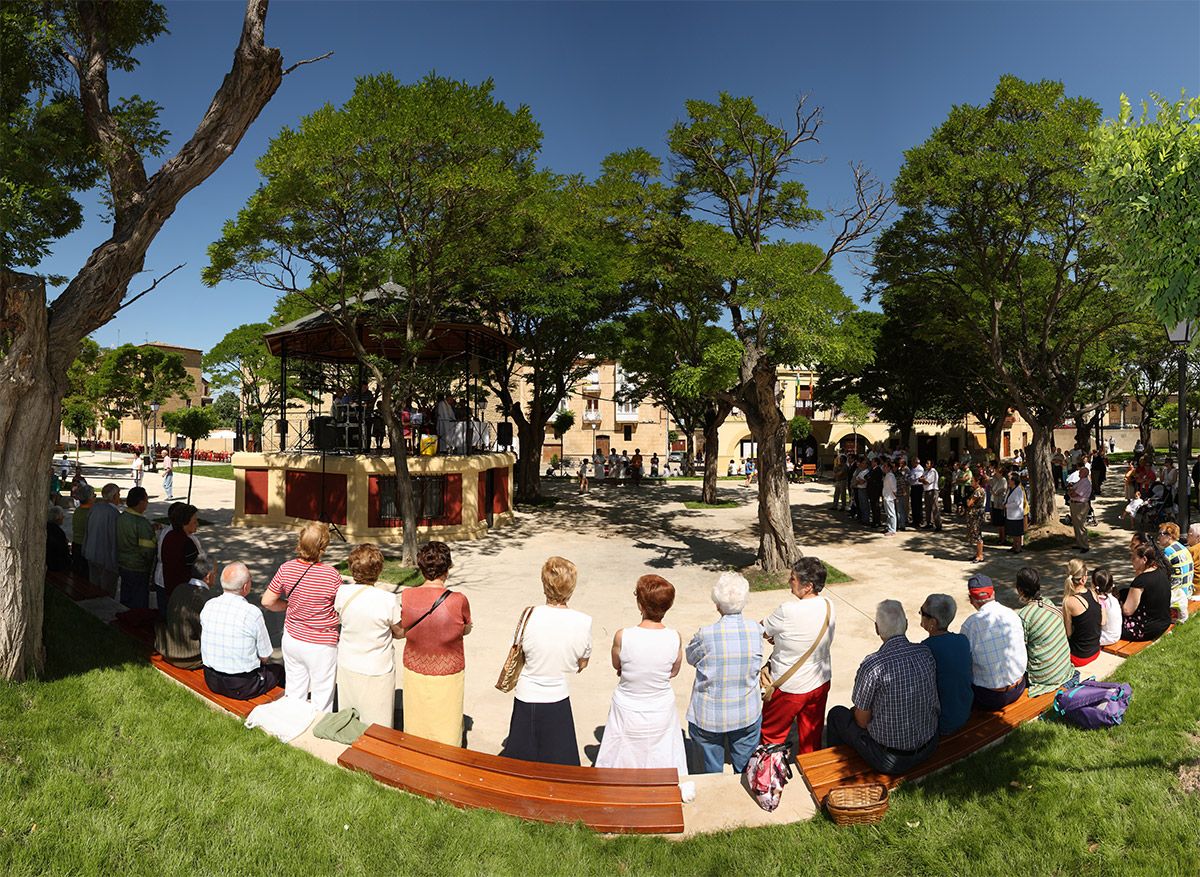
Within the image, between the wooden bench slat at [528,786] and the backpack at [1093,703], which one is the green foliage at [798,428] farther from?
the wooden bench slat at [528,786]

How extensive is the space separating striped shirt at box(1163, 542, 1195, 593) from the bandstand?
13482mm

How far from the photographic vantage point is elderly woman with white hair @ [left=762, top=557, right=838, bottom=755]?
482cm

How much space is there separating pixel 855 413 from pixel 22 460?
51.1 m

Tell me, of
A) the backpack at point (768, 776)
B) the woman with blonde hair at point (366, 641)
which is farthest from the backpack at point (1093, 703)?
the woman with blonde hair at point (366, 641)

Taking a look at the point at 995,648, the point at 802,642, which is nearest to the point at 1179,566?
the point at 995,648

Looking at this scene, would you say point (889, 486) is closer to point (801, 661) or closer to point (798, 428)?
point (801, 661)

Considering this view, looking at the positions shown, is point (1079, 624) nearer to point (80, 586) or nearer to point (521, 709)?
point (521, 709)

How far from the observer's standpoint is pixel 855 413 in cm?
5047

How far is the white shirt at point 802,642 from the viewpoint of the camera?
4.82m

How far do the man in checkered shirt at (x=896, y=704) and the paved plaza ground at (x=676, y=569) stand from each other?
0.63 meters

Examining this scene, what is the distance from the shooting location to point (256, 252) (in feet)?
39.5

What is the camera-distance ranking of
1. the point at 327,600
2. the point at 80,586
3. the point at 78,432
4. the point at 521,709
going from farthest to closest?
the point at 78,432 < the point at 80,586 < the point at 327,600 < the point at 521,709

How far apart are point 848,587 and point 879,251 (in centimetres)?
875

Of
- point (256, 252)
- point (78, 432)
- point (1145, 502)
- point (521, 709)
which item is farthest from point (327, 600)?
point (78, 432)
